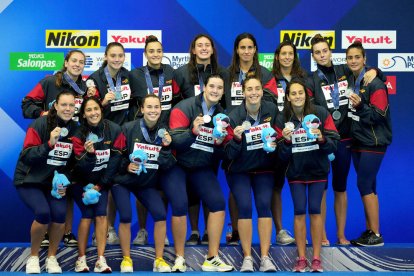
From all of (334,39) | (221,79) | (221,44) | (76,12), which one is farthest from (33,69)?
(334,39)

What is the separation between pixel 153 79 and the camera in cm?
711

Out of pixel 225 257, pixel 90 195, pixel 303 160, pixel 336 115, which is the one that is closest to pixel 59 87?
pixel 90 195

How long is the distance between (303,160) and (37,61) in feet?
9.89

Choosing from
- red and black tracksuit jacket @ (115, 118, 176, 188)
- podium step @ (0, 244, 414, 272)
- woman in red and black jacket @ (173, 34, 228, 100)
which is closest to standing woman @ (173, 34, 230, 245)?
woman in red and black jacket @ (173, 34, 228, 100)

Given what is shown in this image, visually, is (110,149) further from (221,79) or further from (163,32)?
(163,32)

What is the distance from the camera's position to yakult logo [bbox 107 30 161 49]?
8.27 meters

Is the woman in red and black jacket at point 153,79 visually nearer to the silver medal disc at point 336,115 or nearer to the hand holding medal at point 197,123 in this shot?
the hand holding medal at point 197,123

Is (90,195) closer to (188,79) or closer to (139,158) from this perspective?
(139,158)

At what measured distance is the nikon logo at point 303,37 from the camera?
27.1 feet

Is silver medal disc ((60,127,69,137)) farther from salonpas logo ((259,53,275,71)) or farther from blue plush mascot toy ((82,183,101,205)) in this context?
salonpas logo ((259,53,275,71))

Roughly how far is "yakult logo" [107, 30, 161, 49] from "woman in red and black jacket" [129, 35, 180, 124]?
1168 mm

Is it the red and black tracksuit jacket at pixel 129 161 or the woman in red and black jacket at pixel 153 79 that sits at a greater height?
the woman in red and black jacket at pixel 153 79

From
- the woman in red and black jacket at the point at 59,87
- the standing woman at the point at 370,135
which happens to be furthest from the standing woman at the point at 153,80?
the standing woman at the point at 370,135

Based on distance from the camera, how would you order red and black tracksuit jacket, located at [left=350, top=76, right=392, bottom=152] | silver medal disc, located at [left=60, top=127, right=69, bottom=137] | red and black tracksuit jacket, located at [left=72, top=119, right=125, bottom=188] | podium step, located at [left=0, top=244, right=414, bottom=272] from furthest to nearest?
red and black tracksuit jacket, located at [left=350, top=76, right=392, bottom=152] → podium step, located at [left=0, top=244, right=414, bottom=272] → red and black tracksuit jacket, located at [left=72, top=119, right=125, bottom=188] → silver medal disc, located at [left=60, top=127, right=69, bottom=137]
